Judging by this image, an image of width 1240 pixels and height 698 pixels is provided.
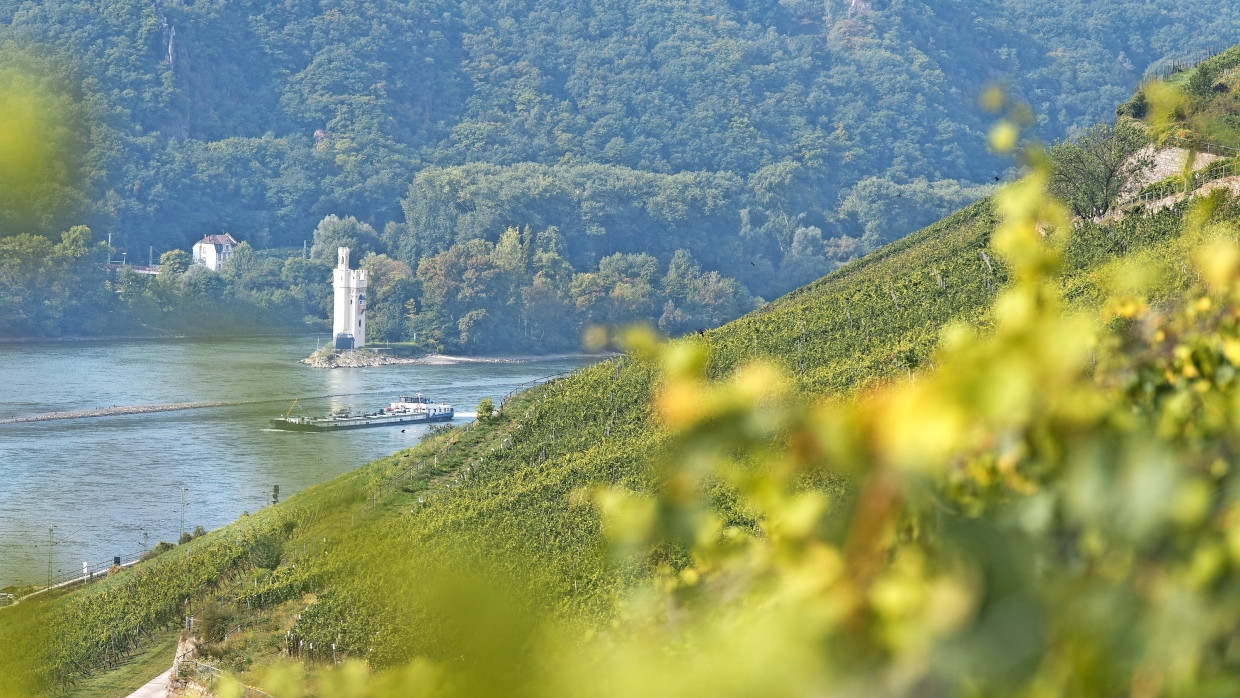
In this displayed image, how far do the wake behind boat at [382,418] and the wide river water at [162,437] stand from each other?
60cm

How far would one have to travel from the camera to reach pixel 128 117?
196ft

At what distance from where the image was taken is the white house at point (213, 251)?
54.1 metres

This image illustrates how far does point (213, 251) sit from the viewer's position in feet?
180

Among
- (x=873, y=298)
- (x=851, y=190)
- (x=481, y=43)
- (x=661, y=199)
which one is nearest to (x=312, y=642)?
(x=873, y=298)

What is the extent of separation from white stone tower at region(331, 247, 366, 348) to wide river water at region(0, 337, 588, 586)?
1604 millimetres

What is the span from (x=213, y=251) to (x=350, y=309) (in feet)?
37.1

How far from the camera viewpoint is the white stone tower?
46206 mm

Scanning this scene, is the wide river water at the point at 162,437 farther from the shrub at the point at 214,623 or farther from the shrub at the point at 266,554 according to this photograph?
the shrub at the point at 214,623

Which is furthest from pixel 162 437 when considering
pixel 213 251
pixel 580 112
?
pixel 580 112

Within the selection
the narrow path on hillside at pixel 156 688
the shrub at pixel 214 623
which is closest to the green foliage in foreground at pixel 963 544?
the narrow path on hillside at pixel 156 688

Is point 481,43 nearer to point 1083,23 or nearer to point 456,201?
point 456,201

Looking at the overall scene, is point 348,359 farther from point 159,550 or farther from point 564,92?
point 564,92

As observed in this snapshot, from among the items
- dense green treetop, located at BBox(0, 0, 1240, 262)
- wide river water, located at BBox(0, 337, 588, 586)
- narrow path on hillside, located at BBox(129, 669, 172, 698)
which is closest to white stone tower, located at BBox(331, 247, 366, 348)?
wide river water, located at BBox(0, 337, 588, 586)

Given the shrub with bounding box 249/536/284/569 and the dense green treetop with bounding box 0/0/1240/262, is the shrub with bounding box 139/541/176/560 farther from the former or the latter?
the dense green treetop with bounding box 0/0/1240/262
